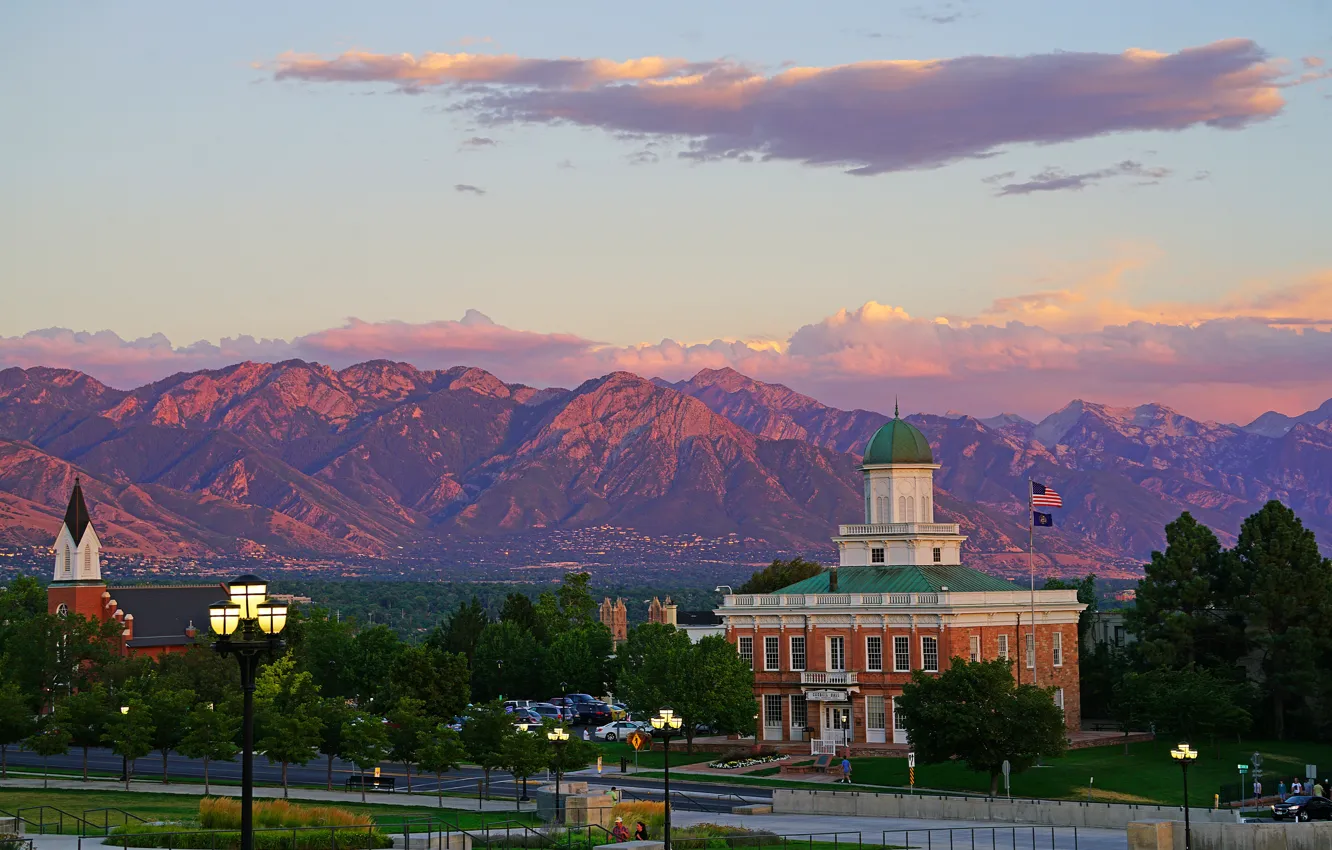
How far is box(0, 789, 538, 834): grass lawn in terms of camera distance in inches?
2822

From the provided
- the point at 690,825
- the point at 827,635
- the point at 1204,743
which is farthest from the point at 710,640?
the point at 690,825

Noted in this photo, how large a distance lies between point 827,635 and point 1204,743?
828 inches

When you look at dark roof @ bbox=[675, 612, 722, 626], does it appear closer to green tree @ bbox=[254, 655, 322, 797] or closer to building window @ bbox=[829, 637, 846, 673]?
building window @ bbox=[829, 637, 846, 673]

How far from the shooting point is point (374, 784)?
90.4 m

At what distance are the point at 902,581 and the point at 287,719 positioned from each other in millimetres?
37399

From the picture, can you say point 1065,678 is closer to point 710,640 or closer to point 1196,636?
point 1196,636

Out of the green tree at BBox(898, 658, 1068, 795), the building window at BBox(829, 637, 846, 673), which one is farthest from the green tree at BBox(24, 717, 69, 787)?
the green tree at BBox(898, 658, 1068, 795)

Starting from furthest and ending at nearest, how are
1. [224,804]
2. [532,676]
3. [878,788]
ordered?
[532,676] < [878,788] < [224,804]

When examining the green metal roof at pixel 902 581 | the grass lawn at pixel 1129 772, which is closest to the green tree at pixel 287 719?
the grass lawn at pixel 1129 772

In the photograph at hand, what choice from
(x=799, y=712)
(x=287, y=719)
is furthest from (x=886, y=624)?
(x=287, y=719)

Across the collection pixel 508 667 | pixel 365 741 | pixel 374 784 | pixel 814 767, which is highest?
pixel 508 667

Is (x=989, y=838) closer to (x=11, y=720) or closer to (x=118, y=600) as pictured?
(x=11, y=720)

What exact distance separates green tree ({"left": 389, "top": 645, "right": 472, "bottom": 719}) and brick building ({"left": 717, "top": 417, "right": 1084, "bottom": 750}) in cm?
1561

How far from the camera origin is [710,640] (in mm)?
106812
